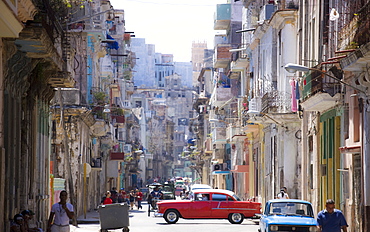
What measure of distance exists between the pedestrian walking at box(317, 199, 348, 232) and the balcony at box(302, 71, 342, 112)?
28.6 ft

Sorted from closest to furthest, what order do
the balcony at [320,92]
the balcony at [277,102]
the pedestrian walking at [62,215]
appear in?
the pedestrian walking at [62,215] → the balcony at [320,92] → the balcony at [277,102]

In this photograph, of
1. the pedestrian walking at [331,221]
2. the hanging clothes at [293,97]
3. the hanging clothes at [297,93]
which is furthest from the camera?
the hanging clothes at [293,97]

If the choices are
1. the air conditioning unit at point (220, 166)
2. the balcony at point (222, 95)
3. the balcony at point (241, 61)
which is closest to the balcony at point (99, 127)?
the balcony at point (241, 61)

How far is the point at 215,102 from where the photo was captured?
64.2 meters

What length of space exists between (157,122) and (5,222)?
131713mm

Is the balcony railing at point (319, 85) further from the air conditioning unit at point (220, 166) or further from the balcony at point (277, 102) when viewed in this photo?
the air conditioning unit at point (220, 166)

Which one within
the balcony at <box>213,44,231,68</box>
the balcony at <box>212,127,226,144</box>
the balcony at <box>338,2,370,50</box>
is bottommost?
the balcony at <box>212,127,226,144</box>

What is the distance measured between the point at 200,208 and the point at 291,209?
501 inches

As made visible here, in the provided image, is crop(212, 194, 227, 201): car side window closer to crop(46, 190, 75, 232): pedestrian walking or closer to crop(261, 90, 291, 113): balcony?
crop(261, 90, 291, 113): balcony

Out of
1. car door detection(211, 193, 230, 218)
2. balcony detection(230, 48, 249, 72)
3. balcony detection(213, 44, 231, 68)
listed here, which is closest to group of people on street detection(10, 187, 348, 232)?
car door detection(211, 193, 230, 218)

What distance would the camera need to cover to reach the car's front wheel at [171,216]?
33594mm

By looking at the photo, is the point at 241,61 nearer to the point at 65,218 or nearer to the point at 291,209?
the point at 291,209

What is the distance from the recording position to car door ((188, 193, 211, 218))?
3350 cm

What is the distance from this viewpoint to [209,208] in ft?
110
